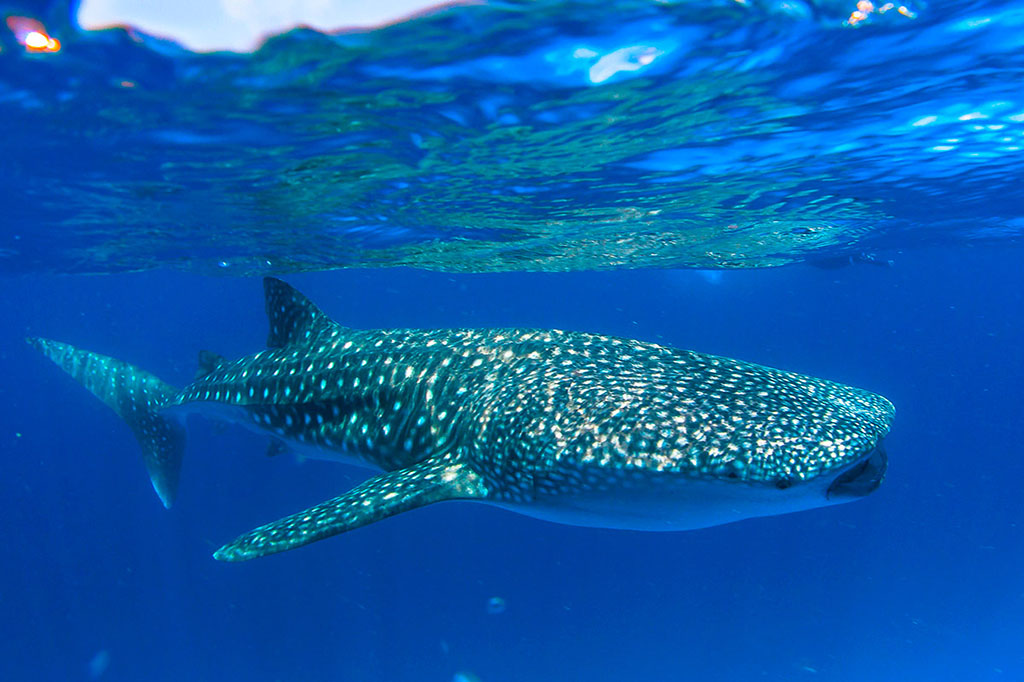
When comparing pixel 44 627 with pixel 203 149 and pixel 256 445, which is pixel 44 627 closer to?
pixel 256 445

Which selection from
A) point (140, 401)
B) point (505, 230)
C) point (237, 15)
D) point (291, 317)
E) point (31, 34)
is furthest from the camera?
point (505, 230)

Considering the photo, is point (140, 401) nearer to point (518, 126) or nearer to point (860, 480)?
point (518, 126)

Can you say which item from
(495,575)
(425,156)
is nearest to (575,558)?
(495,575)

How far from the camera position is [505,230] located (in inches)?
727

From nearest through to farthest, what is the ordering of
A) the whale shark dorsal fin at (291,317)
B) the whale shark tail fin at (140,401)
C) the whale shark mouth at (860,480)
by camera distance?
the whale shark mouth at (860,480) → the whale shark dorsal fin at (291,317) → the whale shark tail fin at (140,401)

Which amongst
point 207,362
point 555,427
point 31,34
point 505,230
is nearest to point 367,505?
point 555,427

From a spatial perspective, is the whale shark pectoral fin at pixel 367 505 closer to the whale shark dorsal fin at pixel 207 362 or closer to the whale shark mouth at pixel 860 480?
the whale shark mouth at pixel 860 480

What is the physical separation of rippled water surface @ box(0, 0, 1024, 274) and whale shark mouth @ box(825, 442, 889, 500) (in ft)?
16.8

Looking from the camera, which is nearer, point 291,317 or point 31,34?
point 31,34

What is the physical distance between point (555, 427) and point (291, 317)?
5359 mm

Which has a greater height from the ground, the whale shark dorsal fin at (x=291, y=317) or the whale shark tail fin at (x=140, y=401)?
the whale shark dorsal fin at (x=291, y=317)

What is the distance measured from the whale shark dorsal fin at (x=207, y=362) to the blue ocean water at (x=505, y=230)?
3547 millimetres

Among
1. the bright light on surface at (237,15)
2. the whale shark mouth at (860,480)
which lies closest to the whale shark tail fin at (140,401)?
the bright light on surface at (237,15)

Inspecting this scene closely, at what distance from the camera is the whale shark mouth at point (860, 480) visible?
13.1 ft
